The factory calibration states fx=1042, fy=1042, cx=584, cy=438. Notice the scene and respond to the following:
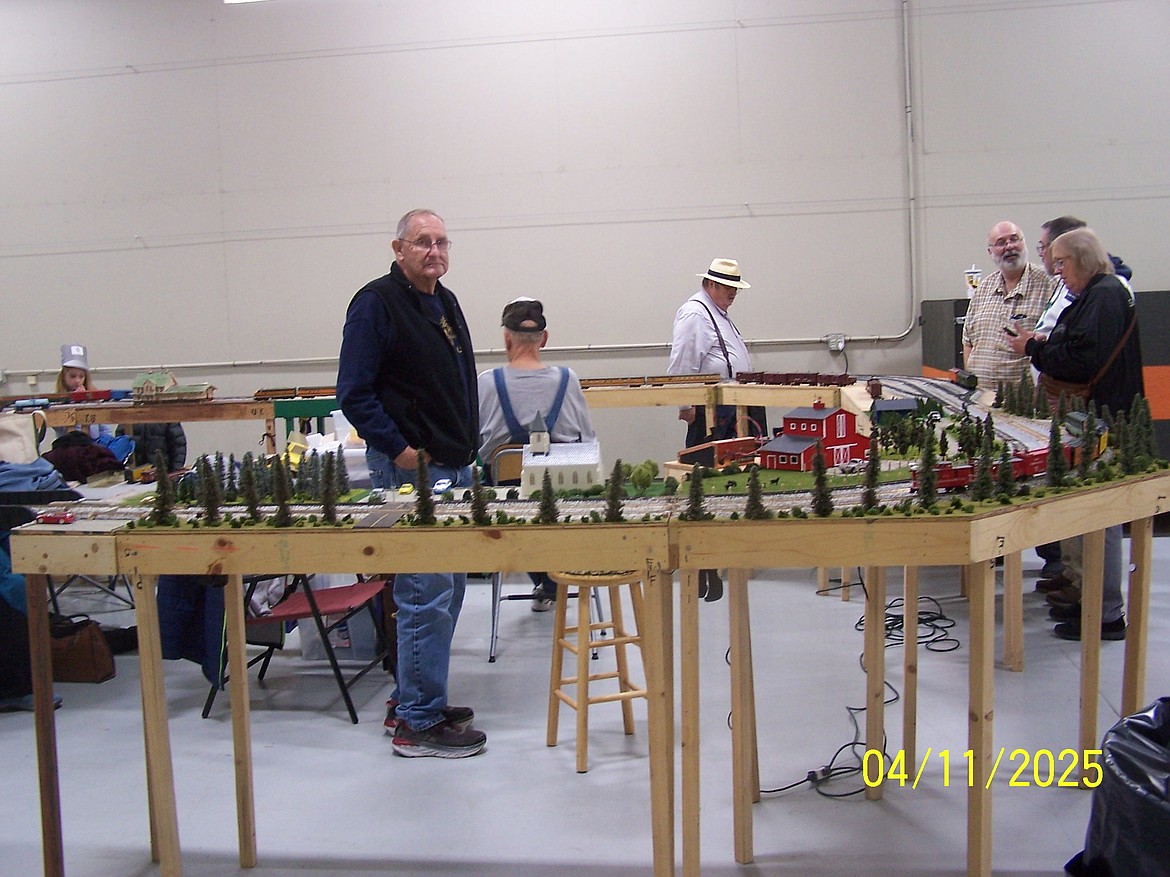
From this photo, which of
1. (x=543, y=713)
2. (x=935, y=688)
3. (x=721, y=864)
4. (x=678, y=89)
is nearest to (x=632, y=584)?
(x=543, y=713)

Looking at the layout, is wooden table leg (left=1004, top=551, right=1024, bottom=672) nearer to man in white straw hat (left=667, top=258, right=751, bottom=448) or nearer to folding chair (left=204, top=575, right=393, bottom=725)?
man in white straw hat (left=667, top=258, right=751, bottom=448)

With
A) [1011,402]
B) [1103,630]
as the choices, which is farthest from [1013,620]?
[1011,402]

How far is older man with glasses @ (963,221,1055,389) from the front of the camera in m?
7.91

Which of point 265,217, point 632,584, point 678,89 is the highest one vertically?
point 678,89

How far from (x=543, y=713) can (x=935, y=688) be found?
2.31 meters

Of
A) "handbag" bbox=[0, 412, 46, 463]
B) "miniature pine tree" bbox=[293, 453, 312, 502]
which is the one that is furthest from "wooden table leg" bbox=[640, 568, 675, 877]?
"handbag" bbox=[0, 412, 46, 463]

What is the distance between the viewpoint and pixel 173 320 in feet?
42.2

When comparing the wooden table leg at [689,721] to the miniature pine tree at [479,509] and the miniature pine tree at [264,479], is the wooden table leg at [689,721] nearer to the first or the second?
the miniature pine tree at [479,509]

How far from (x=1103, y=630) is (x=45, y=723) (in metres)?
6.00

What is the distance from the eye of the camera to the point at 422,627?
5145 millimetres

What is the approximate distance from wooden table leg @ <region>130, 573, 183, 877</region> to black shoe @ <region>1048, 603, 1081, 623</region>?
5.70 metres

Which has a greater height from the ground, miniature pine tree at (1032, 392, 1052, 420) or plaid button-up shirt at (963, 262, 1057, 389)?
plaid button-up shirt at (963, 262, 1057, 389)

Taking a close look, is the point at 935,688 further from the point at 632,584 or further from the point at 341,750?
the point at 341,750

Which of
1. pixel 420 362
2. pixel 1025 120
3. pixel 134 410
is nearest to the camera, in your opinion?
pixel 420 362
